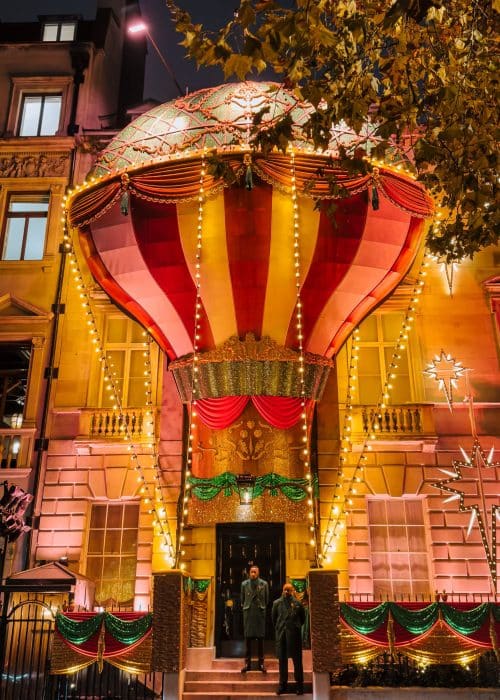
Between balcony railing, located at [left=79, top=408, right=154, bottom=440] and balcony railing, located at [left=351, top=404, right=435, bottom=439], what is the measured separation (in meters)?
4.53

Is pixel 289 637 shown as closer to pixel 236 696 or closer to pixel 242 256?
pixel 236 696

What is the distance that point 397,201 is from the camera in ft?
40.5

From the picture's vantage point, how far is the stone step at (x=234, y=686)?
398 inches

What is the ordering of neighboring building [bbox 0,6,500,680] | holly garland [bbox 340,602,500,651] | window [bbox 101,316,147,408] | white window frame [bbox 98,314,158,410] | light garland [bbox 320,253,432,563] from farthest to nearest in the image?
1. window [bbox 101,316,147,408]
2. white window frame [bbox 98,314,158,410]
3. light garland [bbox 320,253,432,563]
4. neighboring building [bbox 0,6,500,680]
5. holly garland [bbox 340,602,500,651]

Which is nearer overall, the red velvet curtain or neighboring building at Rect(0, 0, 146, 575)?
the red velvet curtain

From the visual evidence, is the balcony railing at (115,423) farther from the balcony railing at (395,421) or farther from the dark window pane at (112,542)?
the balcony railing at (395,421)

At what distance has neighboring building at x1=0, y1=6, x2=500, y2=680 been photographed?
44.2 feet

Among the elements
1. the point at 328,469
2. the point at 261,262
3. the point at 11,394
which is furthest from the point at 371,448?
the point at 11,394

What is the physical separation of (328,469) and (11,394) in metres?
8.25

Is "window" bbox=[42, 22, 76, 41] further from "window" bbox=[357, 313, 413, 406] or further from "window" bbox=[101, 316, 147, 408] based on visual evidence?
"window" bbox=[357, 313, 413, 406]

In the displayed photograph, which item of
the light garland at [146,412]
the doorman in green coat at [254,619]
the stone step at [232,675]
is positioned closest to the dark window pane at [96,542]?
the light garland at [146,412]

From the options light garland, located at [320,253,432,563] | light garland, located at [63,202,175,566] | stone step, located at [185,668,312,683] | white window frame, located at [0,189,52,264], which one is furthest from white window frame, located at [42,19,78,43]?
stone step, located at [185,668,312,683]

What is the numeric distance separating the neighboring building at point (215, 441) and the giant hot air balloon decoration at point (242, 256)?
0.17 m

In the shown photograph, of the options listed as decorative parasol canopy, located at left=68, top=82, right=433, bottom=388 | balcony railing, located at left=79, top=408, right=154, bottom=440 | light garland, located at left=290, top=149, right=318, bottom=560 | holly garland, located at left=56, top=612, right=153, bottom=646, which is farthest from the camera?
balcony railing, located at left=79, top=408, right=154, bottom=440
